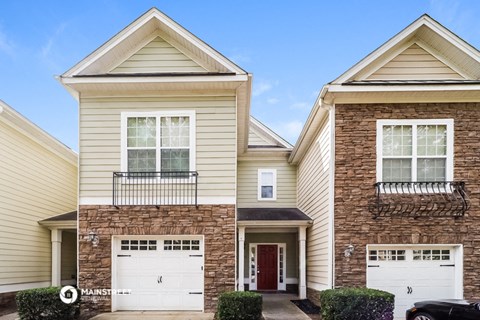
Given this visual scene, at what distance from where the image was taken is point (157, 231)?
10352 mm

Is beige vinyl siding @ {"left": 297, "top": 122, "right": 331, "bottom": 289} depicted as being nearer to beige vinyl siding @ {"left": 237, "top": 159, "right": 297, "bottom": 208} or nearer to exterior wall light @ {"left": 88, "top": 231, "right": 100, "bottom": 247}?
beige vinyl siding @ {"left": 237, "top": 159, "right": 297, "bottom": 208}

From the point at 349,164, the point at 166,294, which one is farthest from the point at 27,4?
the point at 349,164

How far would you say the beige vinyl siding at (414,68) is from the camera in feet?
34.4

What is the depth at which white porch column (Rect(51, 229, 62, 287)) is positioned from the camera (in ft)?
42.1

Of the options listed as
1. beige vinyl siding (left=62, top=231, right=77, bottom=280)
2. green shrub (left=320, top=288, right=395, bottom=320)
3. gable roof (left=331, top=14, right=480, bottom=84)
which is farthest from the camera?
beige vinyl siding (left=62, top=231, right=77, bottom=280)

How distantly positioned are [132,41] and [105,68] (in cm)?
105

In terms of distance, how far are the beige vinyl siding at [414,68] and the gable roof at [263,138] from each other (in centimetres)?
667

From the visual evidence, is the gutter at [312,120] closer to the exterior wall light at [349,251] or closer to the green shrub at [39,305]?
the exterior wall light at [349,251]

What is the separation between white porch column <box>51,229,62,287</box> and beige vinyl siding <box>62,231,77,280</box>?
120cm

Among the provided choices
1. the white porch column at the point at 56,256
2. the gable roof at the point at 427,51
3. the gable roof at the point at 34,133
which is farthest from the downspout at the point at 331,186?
the gable roof at the point at 34,133

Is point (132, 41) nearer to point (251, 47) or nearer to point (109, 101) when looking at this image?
point (109, 101)

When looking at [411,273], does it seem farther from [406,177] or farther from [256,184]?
[256,184]

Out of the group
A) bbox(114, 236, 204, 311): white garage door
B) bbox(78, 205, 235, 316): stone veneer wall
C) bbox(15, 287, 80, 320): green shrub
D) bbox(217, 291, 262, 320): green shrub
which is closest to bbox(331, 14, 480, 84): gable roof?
bbox(78, 205, 235, 316): stone veneer wall

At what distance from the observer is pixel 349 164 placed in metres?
10.2
